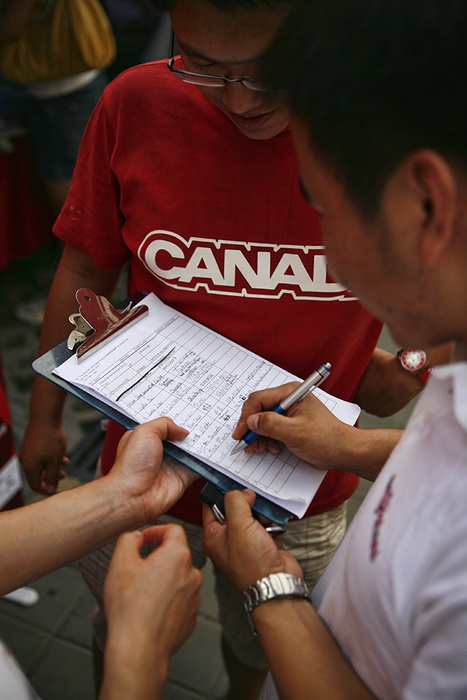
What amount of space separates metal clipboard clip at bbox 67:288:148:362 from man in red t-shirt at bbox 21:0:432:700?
0.42 ft

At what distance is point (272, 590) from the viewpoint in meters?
1.03

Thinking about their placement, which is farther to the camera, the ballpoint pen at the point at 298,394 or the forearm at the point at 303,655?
the ballpoint pen at the point at 298,394

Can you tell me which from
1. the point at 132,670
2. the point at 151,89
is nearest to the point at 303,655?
the point at 132,670

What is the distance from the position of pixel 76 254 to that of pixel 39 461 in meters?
0.62

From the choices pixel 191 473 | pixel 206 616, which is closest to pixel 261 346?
pixel 191 473

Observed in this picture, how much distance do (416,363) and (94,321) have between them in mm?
874

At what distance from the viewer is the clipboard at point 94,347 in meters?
1.19

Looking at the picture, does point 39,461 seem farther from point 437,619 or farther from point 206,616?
point 437,619

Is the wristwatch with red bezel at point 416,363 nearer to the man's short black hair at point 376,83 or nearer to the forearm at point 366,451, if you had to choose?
the forearm at point 366,451

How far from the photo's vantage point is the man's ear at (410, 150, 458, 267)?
0.65 meters

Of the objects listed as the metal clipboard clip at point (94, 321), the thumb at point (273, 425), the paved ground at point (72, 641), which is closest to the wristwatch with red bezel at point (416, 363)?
the thumb at point (273, 425)

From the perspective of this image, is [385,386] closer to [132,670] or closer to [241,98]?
[241,98]

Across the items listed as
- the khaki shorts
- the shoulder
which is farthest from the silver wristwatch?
the shoulder

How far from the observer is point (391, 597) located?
2.50 feet
